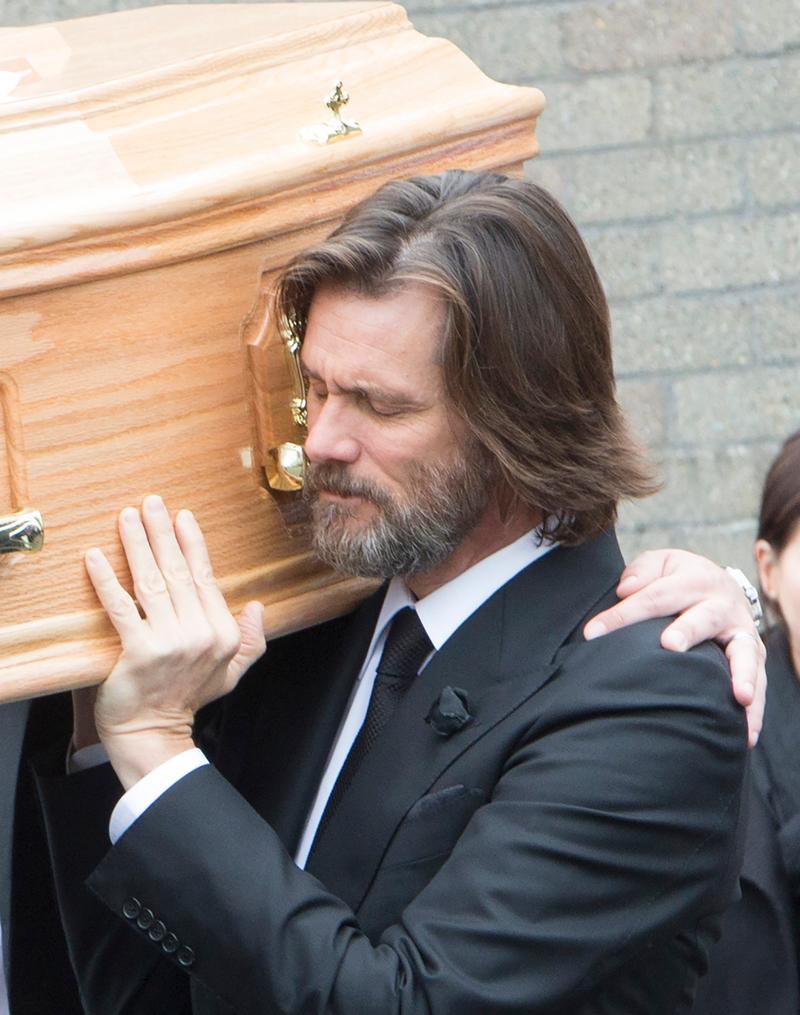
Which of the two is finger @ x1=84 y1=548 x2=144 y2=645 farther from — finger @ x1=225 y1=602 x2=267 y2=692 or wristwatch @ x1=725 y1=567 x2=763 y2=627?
wristwatch @ x1=725 y1=567 x2=763 y2=627

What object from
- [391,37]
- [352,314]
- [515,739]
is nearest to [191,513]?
[352,314]

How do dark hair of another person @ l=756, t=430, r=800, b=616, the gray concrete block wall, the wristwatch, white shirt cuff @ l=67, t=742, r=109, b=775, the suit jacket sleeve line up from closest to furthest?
the suit jacket sleeve < the wristwatch < white shirt cuff @ l=67, t=742, r=109, b=775 < dark hair of another person @ l=756, t=430, r=800, b=616 < the gray concrete block wall

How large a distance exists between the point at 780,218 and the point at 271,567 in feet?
9.82

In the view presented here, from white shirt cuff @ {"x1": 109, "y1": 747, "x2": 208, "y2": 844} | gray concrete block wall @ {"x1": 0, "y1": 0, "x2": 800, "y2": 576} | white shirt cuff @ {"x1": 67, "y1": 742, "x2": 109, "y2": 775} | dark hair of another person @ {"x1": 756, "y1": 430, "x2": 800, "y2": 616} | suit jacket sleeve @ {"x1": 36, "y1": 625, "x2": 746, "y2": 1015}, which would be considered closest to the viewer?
suit jacket sleeve @ {"x1": 36, "y1": 625, "x2": 746, "y2": 1015}

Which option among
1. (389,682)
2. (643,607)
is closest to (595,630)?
(643,607)

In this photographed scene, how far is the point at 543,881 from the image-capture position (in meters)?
1.81

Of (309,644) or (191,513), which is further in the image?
(309,644)

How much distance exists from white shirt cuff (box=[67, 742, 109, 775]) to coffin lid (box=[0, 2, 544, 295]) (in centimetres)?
77

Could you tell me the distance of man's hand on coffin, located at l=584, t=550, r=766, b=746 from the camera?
6.38 feet

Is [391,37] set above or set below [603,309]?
above

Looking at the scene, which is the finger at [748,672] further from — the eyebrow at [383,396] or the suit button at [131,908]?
the suit button at [131,908]

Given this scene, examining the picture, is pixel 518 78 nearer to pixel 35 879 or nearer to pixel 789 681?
pixel 789 681

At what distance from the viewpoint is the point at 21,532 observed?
187cm

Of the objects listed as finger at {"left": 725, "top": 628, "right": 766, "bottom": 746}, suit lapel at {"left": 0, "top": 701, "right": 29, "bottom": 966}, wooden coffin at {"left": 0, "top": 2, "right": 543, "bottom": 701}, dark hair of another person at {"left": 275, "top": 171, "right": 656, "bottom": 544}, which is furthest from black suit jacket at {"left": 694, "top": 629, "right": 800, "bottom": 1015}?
suit lapel at {"left": 0, "top": 701, "right": 29, "bottom": 966}
